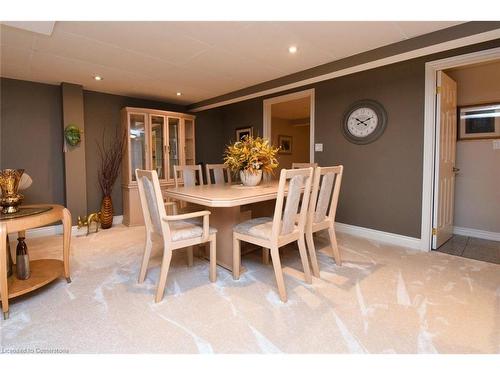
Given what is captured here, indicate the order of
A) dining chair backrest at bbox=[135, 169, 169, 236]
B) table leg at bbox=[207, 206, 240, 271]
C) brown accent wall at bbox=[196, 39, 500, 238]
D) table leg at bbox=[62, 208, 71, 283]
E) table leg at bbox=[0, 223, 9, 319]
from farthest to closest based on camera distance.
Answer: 1. brown accent wall at bbox=[196, 39, 500, 238]
2. table leg at bbox=[207, 206, 240, 271]
3. table leg at bbox=[62, 208, 71, 283]
4. dining chair backrest at bbox=[135, 169, 169, 236]
5. table leg at bbox=[0, 223, 9, 319]

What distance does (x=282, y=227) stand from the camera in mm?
2111

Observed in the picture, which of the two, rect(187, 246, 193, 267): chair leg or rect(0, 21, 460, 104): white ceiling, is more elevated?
rect(0, 21, 460, 104): white ceiling

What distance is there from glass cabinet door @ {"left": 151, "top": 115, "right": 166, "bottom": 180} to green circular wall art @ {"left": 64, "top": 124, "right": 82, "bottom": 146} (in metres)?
1.07

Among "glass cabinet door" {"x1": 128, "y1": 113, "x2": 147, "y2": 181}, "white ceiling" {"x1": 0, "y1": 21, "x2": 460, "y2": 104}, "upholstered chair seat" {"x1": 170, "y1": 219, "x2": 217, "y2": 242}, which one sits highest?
"white ceiling" {"x1": 0, "y1": 21, "x2": 460, "y2": 104}

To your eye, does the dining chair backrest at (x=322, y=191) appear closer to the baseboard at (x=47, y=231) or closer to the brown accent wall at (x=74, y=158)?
the baseboard at (x=47, y=231)

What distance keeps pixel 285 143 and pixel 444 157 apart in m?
4.17

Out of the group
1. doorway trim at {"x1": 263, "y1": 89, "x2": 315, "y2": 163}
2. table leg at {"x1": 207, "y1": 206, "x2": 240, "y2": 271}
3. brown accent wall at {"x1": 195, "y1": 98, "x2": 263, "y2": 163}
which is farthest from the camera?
brown accent wall at {"x1": 195, "y1": 98, "x2": 263, "y2": 163}

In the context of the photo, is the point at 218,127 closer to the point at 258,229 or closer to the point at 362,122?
the point at 362,122

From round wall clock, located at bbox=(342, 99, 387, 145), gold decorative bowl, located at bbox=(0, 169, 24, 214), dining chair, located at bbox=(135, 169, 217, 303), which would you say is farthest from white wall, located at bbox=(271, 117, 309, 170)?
gold decorative bowl, located at bbox=(0, 169, 24, 214)

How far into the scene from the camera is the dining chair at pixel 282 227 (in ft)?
6.56

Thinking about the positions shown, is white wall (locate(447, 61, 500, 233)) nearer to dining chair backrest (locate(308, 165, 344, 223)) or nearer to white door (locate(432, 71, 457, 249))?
white door (locate(432, 71, 457, 249))

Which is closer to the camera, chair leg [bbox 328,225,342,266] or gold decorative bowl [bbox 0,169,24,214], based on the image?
gold decorative bowl [bbox 0,169,24,214]

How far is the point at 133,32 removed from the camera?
7.50ft

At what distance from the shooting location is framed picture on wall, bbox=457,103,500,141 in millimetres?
3369
